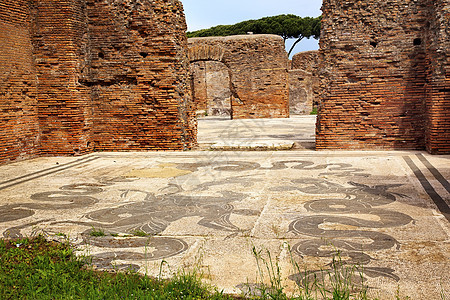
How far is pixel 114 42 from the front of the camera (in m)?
7.63

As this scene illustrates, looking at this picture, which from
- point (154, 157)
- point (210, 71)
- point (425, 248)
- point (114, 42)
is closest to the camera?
point (425, 248)

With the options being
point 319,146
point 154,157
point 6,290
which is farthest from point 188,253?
point 319,146

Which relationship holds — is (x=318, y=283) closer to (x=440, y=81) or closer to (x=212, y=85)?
(x=440, y=81)

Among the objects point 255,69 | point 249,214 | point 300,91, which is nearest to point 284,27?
point 300,91

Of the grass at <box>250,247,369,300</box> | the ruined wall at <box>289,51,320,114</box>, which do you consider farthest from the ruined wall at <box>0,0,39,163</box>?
the ruined wall at <box>289,51,320,114</box>

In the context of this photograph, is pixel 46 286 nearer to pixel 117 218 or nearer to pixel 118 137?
pixel 117 218

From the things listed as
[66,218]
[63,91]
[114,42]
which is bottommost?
[66,218]

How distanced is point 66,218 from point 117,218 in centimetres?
47

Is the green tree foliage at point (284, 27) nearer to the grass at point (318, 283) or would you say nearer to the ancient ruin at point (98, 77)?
the ancient ruin at point (98, 77)

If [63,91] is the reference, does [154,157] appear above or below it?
below

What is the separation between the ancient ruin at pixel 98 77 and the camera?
23.5 feet

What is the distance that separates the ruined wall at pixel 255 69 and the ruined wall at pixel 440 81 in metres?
9.47

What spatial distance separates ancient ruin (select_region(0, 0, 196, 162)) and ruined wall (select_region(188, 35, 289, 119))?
26.9 ft

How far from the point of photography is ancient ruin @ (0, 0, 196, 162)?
7.17 m
